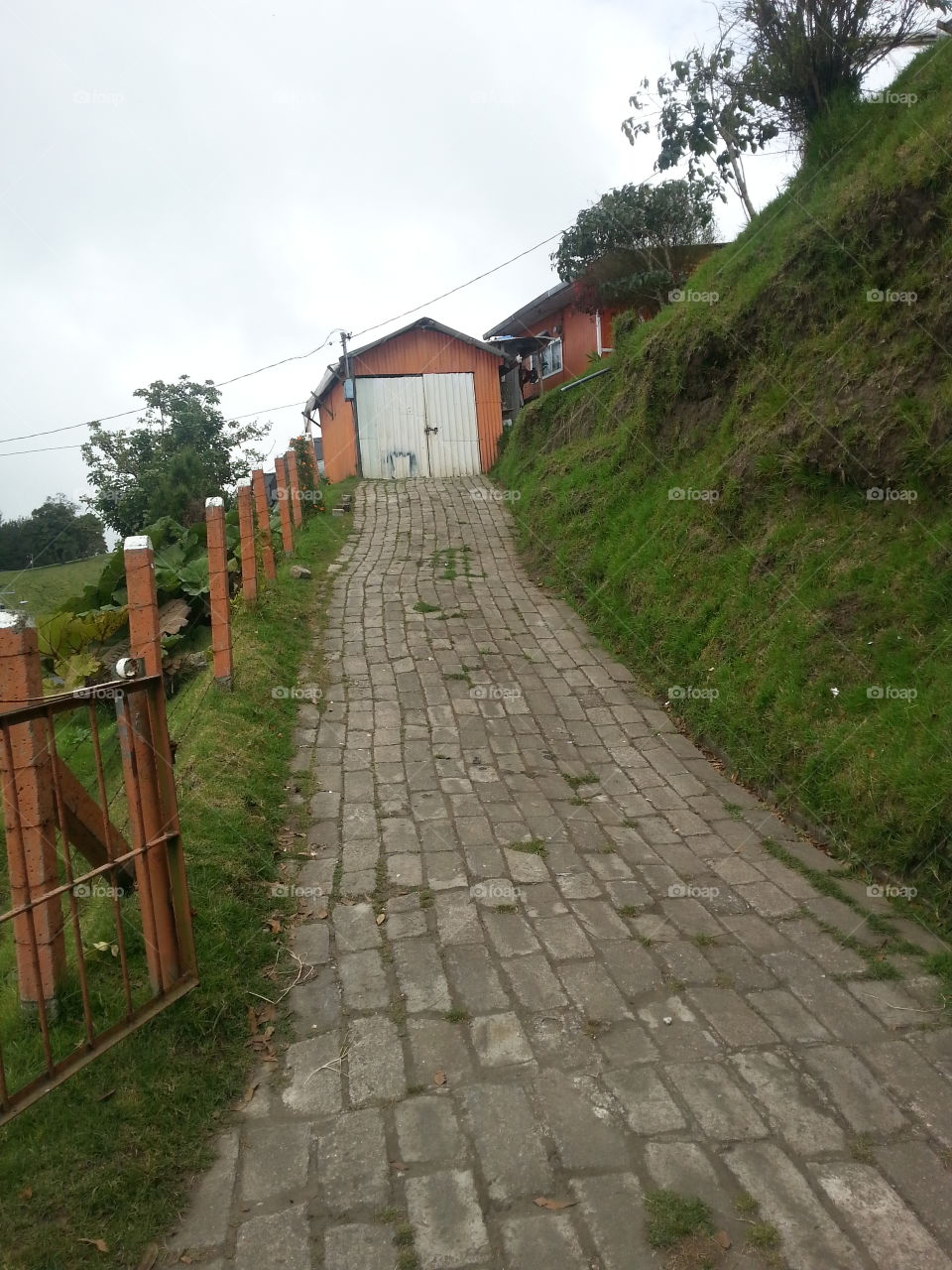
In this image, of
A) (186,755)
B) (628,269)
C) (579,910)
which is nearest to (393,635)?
(186,755)

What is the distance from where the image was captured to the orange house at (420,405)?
19.7 metres

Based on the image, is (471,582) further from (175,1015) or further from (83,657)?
(175,1015)

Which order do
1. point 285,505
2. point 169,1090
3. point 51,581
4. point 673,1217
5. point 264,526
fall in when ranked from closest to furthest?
point 673,1217 → point 169,1090 → point 264,526 → point 285,505 → point 51,581

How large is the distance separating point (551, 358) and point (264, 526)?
1391cm

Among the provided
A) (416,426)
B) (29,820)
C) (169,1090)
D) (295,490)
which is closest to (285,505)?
(295,490)

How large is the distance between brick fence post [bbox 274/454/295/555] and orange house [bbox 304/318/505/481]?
8215 millimetres

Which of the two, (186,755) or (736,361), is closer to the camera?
(186,755)

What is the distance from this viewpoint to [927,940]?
3.78 meters

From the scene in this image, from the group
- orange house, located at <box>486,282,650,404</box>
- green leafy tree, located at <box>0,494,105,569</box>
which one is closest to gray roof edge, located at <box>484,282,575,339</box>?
orange house, located at <box>486,282,650,404</box>

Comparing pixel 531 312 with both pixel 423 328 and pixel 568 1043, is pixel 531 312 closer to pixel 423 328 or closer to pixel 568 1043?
pixel 423 328

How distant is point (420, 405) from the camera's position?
19.9 metres

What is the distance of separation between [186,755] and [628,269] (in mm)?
12909

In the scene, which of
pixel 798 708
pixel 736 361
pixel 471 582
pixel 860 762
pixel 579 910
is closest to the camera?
pixel 579 910

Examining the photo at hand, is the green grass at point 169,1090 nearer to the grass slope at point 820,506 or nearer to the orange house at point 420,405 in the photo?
the grass slope at point 820,506
